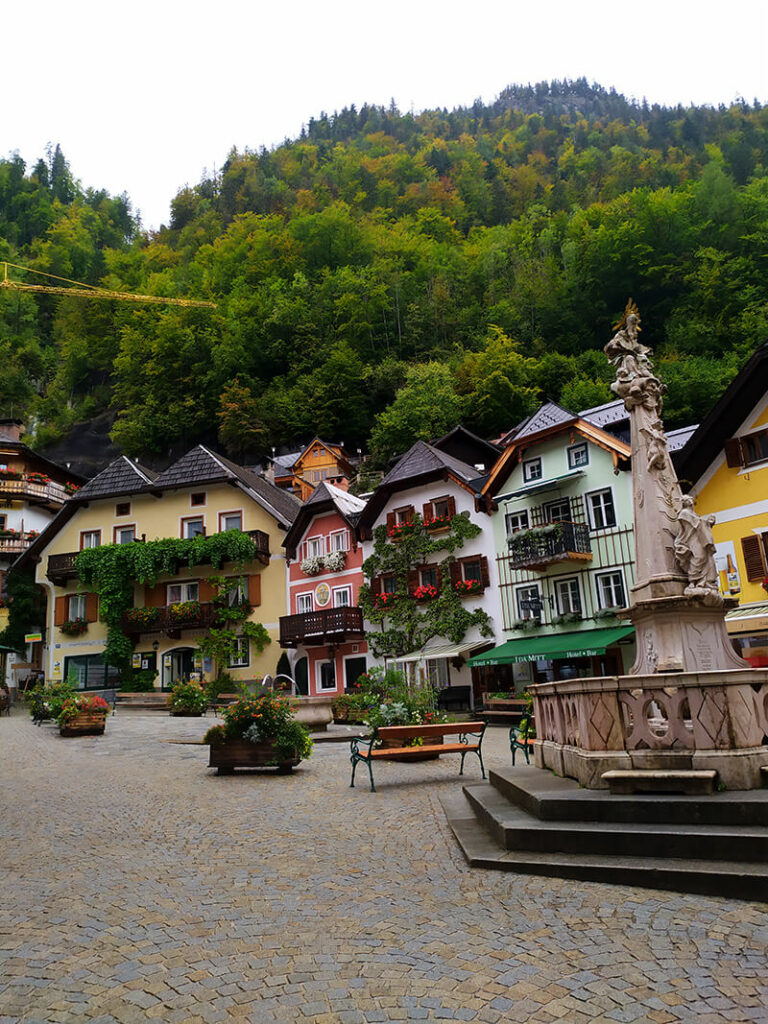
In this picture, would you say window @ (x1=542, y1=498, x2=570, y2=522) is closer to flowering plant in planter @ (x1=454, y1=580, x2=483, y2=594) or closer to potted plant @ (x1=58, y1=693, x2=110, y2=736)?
flowering plant in planter @ (x1=454, y1=580, x2=483, y2=594)

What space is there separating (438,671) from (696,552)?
23784mm

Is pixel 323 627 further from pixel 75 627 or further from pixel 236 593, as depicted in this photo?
pixel 75 627

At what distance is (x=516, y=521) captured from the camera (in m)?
33.9

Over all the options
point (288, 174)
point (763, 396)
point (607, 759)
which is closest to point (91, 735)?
point (607, 759)

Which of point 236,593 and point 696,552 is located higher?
point 236,593

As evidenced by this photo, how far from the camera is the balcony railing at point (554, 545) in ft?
100

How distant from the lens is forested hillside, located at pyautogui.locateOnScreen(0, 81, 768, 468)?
5694 cm

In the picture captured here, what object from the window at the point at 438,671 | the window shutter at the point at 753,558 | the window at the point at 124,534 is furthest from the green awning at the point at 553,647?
the window at the point at 124,534

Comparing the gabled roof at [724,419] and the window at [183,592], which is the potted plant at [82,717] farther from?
the window at [183,592]

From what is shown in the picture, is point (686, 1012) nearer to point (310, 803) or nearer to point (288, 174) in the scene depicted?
point (310, 803)

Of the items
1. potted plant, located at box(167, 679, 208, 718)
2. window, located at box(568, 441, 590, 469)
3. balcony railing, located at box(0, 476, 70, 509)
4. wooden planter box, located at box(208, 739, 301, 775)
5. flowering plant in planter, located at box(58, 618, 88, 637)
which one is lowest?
wooden planter box, located at box(208, 739, 301, 775)

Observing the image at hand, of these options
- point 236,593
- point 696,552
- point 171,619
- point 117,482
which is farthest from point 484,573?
point 696,552

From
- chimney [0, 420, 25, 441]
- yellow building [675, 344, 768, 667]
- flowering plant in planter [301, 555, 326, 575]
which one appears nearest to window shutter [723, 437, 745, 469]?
yellow building [675, 344, 768, 667]

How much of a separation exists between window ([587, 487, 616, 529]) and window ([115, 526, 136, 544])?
25139 mm
